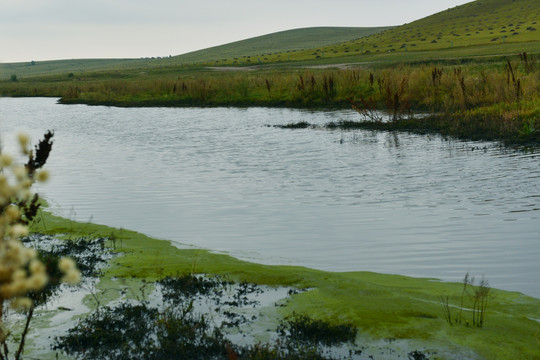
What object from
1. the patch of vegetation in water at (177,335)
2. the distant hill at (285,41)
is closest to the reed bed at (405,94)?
the patch of vegetation in water at (177,335)

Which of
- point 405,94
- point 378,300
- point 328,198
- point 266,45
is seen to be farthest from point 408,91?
point 266,45

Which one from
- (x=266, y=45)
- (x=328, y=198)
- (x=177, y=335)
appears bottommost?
(x=328, y=198)

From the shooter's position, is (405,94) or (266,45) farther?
(266,45)

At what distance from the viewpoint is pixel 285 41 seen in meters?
151

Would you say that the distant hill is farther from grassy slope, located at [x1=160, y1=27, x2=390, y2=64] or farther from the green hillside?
the green hillside

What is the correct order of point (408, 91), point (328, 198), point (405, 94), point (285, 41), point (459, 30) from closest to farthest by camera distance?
point (328, 198), point (405, 94), point (408, 91), point (459, 30), point (285, 41)

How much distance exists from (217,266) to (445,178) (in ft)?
19.9

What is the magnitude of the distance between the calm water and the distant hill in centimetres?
11914

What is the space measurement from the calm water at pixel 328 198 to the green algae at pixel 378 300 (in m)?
0.46

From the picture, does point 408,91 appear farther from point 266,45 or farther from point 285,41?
point 285,41

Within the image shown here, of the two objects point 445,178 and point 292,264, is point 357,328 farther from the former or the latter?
point 445,178

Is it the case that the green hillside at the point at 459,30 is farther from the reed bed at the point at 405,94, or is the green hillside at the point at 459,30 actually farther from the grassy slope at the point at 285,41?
the reed bed at the point at 405,94

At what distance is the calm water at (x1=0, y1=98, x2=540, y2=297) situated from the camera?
7.26 m

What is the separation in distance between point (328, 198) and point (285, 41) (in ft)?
475
